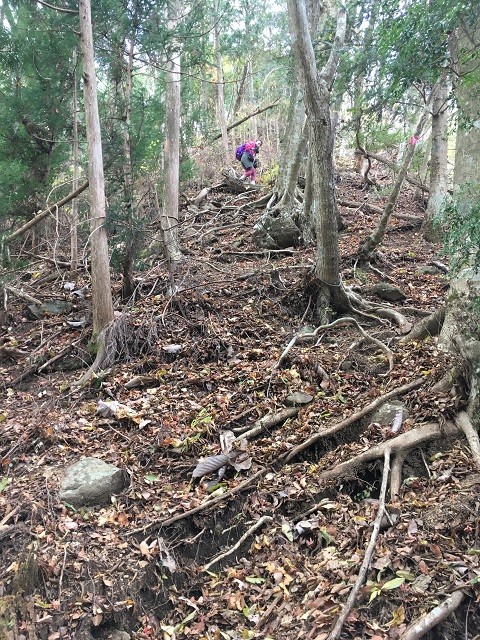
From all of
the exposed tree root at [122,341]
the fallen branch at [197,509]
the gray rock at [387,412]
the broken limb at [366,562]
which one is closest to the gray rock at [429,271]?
the gray rock at [387,412]

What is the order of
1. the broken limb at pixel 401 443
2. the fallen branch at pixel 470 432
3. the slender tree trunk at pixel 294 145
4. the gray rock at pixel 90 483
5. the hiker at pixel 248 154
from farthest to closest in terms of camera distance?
the hiker at pixel 248 154 → the slender tree trunk at pixel 294 145 → the gray rock at pixel 90 483 → the broken limb at pixel 401 443 → the fallen branch at pixel 470 432

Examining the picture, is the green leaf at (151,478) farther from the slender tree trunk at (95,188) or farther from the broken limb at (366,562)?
the slender tree trunk at (95,188)

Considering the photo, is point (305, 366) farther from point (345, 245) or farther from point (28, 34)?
point (28, 34)

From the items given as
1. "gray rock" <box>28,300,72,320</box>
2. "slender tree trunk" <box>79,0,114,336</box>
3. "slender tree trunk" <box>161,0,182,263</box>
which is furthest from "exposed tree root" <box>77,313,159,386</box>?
"slender tree trunk" <box>161,0,182,263</box>

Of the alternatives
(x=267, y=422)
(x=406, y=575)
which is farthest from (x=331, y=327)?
(x=406, y=575)

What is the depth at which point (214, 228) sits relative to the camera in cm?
1205

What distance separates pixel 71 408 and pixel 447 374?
443cm

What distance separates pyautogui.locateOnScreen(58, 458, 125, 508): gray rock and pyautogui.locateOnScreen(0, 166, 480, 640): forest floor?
0.10 metres

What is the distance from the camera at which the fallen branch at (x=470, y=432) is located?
150 inches

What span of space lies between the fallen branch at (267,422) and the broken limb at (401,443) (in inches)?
40.7

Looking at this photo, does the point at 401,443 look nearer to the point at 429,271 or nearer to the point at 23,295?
the point at 429,271

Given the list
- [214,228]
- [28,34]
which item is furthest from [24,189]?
[214,228]

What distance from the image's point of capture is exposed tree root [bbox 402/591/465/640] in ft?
9.08

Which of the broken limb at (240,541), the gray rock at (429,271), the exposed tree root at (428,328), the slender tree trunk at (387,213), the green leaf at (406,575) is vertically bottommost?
the broken limb at (240,541)
